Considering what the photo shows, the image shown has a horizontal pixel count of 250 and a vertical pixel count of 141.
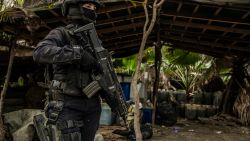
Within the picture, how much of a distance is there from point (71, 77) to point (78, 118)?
400 mm

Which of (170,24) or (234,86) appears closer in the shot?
(170,24)

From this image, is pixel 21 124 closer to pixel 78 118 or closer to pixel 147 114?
pixel 147 114

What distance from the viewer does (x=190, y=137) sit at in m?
7.86

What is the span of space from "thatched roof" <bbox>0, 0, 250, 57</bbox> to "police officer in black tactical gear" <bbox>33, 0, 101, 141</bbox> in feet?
7.08

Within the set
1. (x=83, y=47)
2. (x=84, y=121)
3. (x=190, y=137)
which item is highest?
(x=83, y=47)

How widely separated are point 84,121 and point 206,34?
5586 mm

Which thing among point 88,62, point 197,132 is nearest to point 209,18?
point 197,132

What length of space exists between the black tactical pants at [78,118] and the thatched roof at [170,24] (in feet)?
8.38

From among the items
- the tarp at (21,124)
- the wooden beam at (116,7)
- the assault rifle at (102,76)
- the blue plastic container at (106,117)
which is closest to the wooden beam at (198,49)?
the blue plastic container at (106,117)

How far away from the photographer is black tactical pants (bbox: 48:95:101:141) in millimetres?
3107

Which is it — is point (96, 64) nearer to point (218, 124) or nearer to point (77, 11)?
point (77, 11)

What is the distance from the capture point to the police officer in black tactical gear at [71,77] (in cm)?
303

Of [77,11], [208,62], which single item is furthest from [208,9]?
[208,62]

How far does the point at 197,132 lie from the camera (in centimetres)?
855
